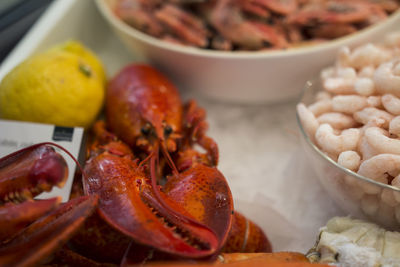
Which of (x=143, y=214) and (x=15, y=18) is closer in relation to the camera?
(x=143, y=214)

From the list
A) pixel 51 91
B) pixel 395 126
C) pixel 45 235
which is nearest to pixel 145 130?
pixel 51 91

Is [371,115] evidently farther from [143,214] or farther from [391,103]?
[143,214]

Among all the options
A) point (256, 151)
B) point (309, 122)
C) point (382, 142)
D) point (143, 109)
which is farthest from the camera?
point (256, 151)

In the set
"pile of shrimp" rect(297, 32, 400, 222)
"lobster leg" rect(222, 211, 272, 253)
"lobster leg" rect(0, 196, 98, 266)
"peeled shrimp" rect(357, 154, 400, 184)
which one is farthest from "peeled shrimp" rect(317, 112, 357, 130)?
"lobster leg" rect(0, 196, 98, 266)

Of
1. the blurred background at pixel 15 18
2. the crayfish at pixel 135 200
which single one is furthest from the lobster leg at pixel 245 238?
the blurred background at pixel 15 18

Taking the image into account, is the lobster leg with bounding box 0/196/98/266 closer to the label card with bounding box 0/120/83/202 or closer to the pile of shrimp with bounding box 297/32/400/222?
the label card with bounding box 0/120/83/202

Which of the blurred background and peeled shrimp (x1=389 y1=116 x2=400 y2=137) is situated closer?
peeled shrimp (x1=389 y1=116 x2=400 y2=137)

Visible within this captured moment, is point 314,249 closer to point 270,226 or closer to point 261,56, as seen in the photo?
point 270,226
